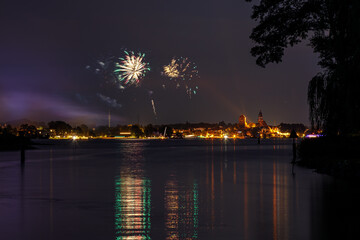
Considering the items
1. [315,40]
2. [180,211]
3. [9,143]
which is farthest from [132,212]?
[9,143]

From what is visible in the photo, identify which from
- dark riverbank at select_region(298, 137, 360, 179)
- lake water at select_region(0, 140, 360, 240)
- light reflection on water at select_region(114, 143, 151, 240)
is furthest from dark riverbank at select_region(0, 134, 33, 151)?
light reflection on water at select_region(114, 143, 151, 240)

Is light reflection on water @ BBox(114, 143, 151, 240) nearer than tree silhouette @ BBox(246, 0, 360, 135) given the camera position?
Yes

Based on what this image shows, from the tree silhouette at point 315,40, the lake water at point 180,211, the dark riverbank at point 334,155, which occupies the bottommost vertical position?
the lake water at point 180,211

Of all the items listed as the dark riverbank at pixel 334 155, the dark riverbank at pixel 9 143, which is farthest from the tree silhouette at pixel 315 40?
the dark riverbank at pixel 9 143

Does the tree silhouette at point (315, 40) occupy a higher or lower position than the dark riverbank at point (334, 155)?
higher

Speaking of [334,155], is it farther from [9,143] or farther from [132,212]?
[9,143]

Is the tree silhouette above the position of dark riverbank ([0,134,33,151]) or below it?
above

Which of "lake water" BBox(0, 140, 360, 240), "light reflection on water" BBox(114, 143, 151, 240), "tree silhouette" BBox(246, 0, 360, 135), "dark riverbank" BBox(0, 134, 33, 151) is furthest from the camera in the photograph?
"dark riverbank" BBox(0, 134, 33, 151)

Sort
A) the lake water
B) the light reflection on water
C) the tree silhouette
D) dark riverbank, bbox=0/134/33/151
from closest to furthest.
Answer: the light reflection on water < the lake water < the tree silhouette < dark riverbank, bbox=0/134/33/151

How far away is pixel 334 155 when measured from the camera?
33.9 metres

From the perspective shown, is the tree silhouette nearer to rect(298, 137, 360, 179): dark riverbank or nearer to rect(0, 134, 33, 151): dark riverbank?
rect(298, 137, 360, 179): dark riverbank

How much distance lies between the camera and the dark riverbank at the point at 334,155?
84.1ft

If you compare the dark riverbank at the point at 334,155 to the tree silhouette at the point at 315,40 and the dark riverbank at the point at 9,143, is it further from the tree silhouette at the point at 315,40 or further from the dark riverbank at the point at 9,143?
the dark riverbank at the point at 9,143

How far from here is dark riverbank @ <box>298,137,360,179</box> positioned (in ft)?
84.1
